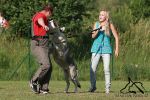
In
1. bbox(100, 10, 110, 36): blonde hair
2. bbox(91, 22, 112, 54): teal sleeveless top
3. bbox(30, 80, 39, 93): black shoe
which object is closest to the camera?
bbox(30, 80, 39, 93): black shoe

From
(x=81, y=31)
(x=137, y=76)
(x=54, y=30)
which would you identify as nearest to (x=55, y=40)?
(x=54, y=30)

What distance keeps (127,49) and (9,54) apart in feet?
18.1

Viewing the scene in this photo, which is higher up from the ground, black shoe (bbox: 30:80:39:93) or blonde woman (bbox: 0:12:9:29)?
blonde woman (bbox: 0:12:9:29)

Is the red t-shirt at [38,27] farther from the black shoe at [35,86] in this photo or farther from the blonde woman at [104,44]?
the blonde woman at [104,44]

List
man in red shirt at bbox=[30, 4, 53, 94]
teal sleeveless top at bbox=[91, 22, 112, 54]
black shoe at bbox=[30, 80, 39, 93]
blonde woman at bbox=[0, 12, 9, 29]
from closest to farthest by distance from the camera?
man in red shirt at bbox=[30, 4, 53, 94], black shoe at bbox=[30, 80, 39, 93], teal sleeveless top at bbox=[91, 22, 112, 54], blonde woman at bbox=[0, 12, 9, 29]

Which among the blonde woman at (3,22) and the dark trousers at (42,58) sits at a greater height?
the blonde woman at (3,22)

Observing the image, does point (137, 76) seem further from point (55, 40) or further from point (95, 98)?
point (95, 98)

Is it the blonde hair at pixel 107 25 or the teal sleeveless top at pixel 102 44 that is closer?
the blonde hair at pixel 107 25

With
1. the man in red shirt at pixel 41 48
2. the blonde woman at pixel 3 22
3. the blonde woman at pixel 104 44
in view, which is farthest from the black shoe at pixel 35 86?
the blonde woman at pixel 3 22

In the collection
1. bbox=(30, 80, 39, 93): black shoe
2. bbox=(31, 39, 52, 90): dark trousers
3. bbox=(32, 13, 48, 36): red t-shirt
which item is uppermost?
bbox=(32, 13, 48, 36): red t-shirt

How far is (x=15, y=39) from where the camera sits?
95.9ft

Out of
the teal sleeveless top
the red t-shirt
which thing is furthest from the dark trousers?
the teal sleeveless top

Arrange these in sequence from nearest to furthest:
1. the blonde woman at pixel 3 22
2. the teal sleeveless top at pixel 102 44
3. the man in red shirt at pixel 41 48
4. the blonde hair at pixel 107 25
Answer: the man in red shirt at pixel 41 48 → the blonde hair at pixel 107 25 → the teal sleeveless top at pixel 102 44 → the blonde woman at pixel 3 22

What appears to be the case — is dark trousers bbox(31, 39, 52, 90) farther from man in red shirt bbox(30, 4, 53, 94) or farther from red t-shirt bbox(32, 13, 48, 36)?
red t-shirt bbox(32, 13, 48, 36)
